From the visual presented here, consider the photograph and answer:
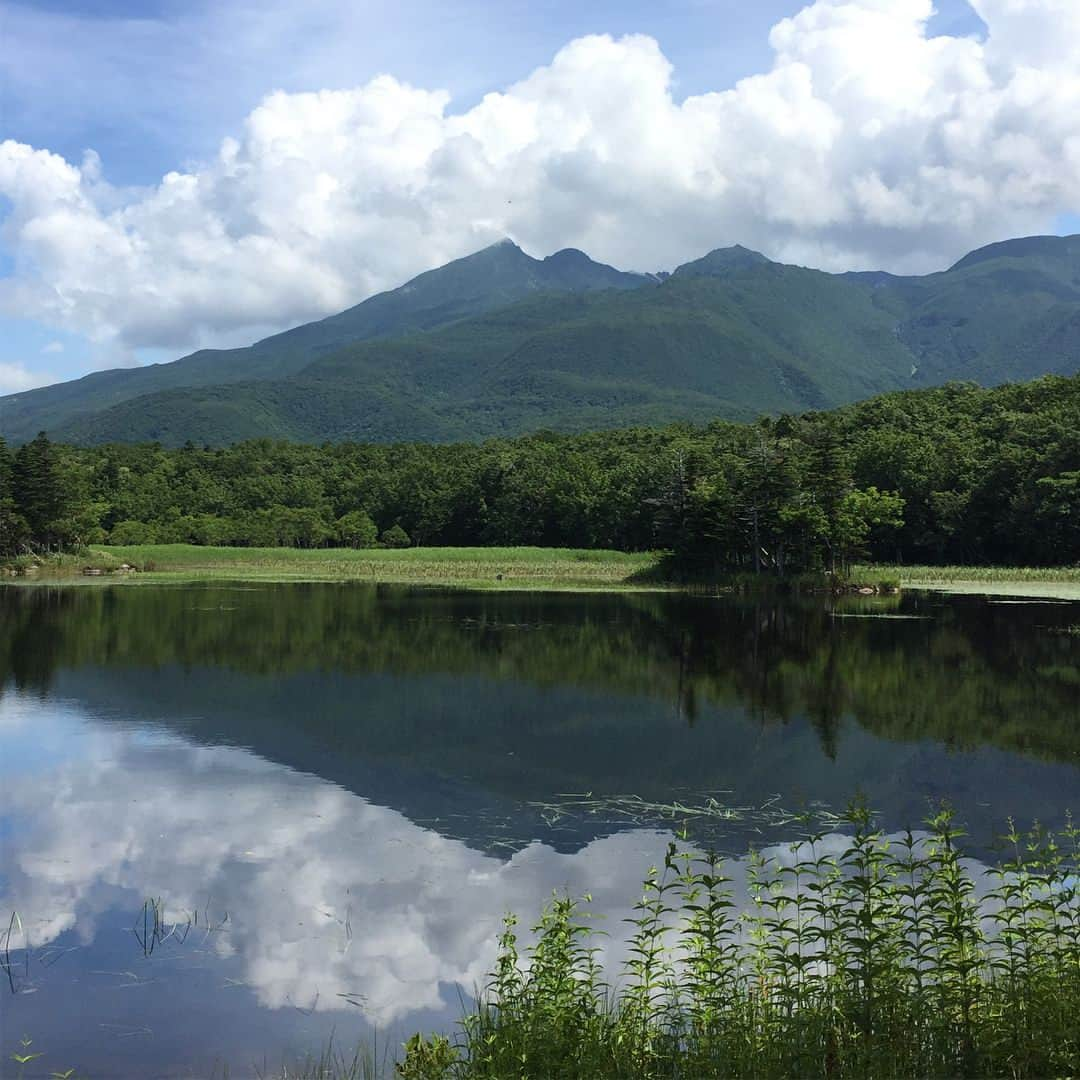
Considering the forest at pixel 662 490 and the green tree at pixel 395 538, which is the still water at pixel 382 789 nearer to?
the forest at pixel 662 490

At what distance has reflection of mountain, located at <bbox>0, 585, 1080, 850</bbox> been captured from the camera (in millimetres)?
→ 16609

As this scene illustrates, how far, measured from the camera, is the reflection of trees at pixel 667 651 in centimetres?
2358

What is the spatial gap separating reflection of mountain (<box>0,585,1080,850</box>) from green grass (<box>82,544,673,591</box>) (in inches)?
1221

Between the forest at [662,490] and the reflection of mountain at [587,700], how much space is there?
2827 cm

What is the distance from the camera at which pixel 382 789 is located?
1634 centimetres

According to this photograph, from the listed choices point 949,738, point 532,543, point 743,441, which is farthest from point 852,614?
point 532,543

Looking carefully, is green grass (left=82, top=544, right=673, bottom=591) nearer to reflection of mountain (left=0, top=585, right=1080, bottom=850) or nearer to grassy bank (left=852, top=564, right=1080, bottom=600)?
grassy bank (left=852, top=564, right=1080, bottom=600)

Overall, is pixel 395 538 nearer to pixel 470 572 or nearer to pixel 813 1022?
pixel 470 572

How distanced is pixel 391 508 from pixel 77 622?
317ft

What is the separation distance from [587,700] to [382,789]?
354 inches

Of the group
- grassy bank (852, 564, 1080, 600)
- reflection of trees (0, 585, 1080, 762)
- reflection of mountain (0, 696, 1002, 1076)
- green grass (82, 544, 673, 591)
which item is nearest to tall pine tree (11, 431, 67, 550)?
green grass (82, 544, 673, 591)

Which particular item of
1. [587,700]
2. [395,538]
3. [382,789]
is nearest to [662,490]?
[395,538]

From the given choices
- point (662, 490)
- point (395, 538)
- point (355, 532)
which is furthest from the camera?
point (355, 532)

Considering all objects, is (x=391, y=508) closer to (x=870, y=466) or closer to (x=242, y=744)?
(x=870, y=466)
